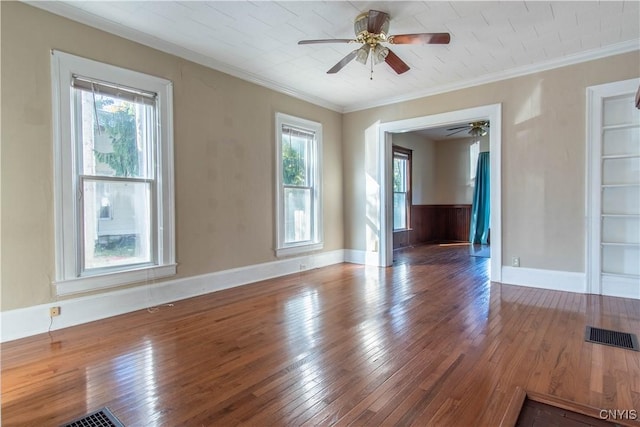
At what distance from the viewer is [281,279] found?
5.03 metres

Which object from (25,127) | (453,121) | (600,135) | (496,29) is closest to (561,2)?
(496,29)

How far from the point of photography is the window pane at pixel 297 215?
17.8ft

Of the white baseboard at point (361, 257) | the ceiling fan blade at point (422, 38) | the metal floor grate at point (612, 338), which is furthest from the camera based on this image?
the white baseboard at point (361, 257)

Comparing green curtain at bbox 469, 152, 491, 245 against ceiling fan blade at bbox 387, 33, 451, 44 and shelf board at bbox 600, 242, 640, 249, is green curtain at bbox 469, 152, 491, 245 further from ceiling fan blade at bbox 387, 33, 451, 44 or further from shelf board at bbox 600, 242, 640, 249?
ceiling fan blade at bbox 387, 33, 451, 44

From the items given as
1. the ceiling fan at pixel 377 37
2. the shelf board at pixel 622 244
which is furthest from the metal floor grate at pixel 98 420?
the shelf board at pixel 622 244

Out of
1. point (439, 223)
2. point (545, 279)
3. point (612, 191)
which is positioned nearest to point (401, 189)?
point (439, 223)

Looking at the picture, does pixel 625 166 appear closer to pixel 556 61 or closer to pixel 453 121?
pixel 556 61

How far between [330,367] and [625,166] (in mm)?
4295

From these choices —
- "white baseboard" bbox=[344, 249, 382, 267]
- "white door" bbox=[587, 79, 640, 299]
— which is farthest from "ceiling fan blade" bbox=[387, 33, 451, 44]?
"white baseboard" bbox=[344, 249, 382, 267]

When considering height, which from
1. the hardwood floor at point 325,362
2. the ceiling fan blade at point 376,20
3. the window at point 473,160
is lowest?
the hardwood floor at point 325,362

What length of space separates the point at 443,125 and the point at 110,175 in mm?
4666

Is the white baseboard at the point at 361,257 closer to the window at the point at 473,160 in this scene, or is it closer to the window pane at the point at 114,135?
the window pane at the point at 114,135

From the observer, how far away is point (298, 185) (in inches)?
221

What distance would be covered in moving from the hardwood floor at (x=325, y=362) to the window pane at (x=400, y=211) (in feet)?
14.6
